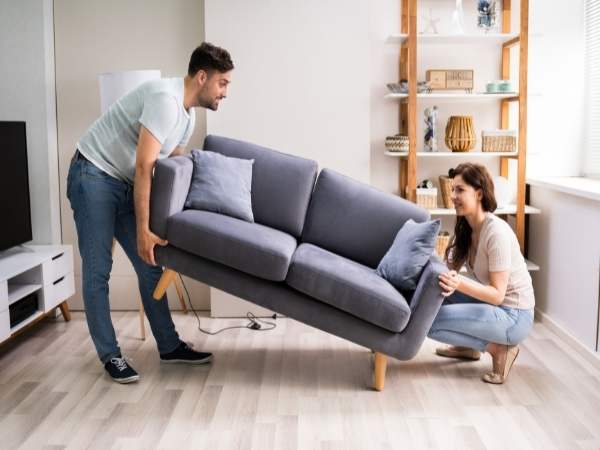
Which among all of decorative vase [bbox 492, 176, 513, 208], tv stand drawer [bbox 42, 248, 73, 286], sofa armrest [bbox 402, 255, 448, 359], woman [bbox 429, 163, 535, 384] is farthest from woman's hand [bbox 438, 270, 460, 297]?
tv stand drawer [bbox 42, 248, 73, 286]

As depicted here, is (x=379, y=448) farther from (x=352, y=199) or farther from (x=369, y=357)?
(x=352, y=199)

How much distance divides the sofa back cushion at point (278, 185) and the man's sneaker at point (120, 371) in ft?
3.42

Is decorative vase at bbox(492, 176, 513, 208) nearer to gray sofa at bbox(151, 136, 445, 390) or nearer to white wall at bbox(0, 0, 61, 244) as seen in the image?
gray sofa at bbox(151, 136, 445, 390)

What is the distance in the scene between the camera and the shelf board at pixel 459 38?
438 cm

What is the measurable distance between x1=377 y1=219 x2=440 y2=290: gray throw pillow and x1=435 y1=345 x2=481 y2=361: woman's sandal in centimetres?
56

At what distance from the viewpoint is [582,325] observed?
12.5 feet

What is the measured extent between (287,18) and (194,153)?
121 cm

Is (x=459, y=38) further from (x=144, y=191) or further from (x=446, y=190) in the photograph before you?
(x=144, y=191)

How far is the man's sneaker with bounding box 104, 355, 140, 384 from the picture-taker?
329 centimetres

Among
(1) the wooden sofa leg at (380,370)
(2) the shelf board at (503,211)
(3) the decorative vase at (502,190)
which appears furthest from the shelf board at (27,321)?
(3) the decorative vase at (502,190)

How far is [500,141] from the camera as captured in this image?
14.6 feet

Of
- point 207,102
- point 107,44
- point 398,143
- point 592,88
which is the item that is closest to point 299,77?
point 398,143

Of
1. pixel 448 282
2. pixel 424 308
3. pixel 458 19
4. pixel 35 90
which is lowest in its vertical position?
pixel 424 308

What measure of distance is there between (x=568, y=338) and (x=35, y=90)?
330cm
